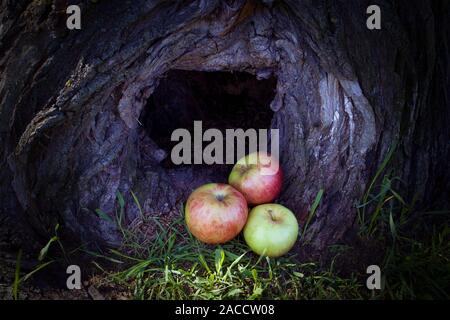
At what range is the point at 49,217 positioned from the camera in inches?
86.0

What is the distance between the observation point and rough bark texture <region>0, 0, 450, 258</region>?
198 cm

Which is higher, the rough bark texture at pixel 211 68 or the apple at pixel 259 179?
the rough bark texture at pixel 211 68

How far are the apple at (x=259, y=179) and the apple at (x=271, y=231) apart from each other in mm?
128

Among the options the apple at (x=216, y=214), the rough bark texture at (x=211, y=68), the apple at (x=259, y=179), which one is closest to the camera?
the rough bark texture at (x=211, y=68)

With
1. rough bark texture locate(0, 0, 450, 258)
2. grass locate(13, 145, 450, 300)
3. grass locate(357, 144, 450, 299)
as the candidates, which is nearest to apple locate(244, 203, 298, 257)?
grass locate(13, 145, 450, 300)

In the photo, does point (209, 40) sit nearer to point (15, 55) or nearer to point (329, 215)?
point (15, 55)

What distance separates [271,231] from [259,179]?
1.06 ft

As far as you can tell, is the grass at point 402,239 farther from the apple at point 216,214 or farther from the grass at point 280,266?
the apple at point 216,214

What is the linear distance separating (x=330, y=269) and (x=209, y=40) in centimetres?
131

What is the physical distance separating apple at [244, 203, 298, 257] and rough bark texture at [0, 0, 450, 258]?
0.66ft

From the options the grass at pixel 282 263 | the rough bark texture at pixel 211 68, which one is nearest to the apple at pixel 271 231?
the grass at pixel 282 263

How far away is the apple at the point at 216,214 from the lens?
2.11m

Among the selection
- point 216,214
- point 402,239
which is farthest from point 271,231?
point 402,239
